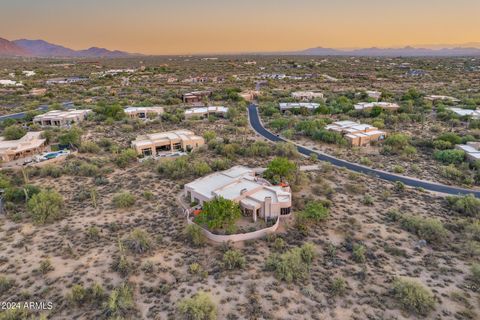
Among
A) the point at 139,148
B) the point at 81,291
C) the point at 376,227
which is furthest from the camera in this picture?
the point at 139,148

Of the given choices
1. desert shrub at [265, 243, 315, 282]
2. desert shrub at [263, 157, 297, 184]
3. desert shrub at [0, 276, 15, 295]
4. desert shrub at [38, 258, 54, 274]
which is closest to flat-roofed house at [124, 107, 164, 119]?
desert shrub at [263, 157, 297, 184]

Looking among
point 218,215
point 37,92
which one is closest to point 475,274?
point 218,215

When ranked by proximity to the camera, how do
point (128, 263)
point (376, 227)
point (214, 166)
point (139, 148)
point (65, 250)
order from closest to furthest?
point (128, 263)
point (65, 250)
point (376, 227)
point (214, 166)
point (139, 148)

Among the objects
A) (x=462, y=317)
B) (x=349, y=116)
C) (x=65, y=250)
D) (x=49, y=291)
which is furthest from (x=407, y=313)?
(x=349, y=116)

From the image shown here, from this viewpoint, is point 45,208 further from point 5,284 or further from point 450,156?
point 450,156

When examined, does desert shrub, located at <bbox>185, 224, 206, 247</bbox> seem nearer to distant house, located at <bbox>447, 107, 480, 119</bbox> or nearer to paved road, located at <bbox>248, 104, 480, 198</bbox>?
paved road, located at <bbox>248, 104, 480, 198</bbox>

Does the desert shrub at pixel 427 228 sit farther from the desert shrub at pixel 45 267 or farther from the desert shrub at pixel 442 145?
the desert shrub at pixel 45 267

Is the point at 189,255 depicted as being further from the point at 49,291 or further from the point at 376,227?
the point at 376,227
